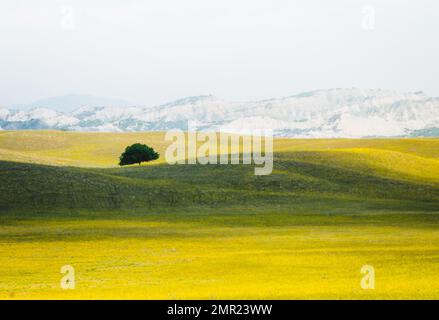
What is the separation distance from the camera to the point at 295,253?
45062 millimetres

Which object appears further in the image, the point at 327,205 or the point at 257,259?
Result: the point at 327,205

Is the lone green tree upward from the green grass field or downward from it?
upward

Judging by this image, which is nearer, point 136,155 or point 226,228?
point 226,228

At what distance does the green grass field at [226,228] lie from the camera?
3331cm

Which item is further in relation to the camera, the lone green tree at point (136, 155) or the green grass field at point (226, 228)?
the lone green tree at point (136, 155)

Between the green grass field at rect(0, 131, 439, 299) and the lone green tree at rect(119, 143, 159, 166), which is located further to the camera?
the lone green tree at rect(119, 143, 159, 166)

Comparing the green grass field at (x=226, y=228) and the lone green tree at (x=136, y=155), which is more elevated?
the lone green tree at (x=136, y=155)

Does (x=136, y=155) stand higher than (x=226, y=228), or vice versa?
(x=136, y=155)

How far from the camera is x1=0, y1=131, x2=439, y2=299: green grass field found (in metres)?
33.3

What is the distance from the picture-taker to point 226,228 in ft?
211
